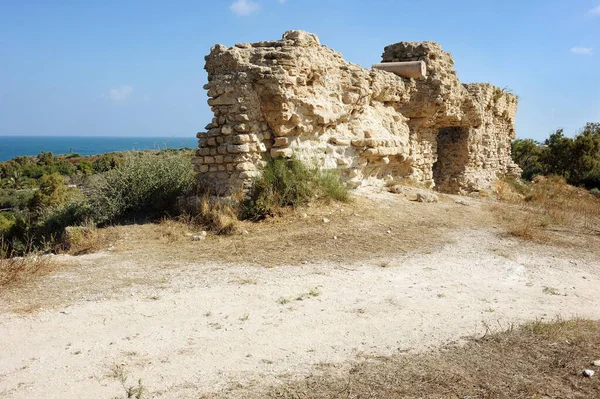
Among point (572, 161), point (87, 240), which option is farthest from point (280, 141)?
point (572, 161)

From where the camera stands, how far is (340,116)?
9.46m

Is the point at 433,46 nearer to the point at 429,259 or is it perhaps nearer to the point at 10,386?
the point at 429,259

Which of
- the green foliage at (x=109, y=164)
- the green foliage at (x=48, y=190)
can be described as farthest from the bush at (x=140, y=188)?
the green foliage at (x=48, y=190)

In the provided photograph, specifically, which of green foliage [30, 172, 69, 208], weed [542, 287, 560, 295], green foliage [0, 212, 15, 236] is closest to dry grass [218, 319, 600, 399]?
weed [542, 287, 560, 295]

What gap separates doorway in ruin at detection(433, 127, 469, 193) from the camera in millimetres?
14289

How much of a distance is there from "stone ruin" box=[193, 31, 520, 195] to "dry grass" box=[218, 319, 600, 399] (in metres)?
5.05

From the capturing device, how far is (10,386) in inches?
126

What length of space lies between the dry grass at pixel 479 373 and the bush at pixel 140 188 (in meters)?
6.07

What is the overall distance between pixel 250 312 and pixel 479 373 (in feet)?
6.95

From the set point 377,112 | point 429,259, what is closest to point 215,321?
point 429,259

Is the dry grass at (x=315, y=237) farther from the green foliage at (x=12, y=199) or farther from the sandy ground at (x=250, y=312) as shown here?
the green foliage at (x=12, y=199)

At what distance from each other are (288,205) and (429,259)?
110 inches

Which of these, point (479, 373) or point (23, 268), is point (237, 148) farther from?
point (479, 373)

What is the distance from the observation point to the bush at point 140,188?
867cm
